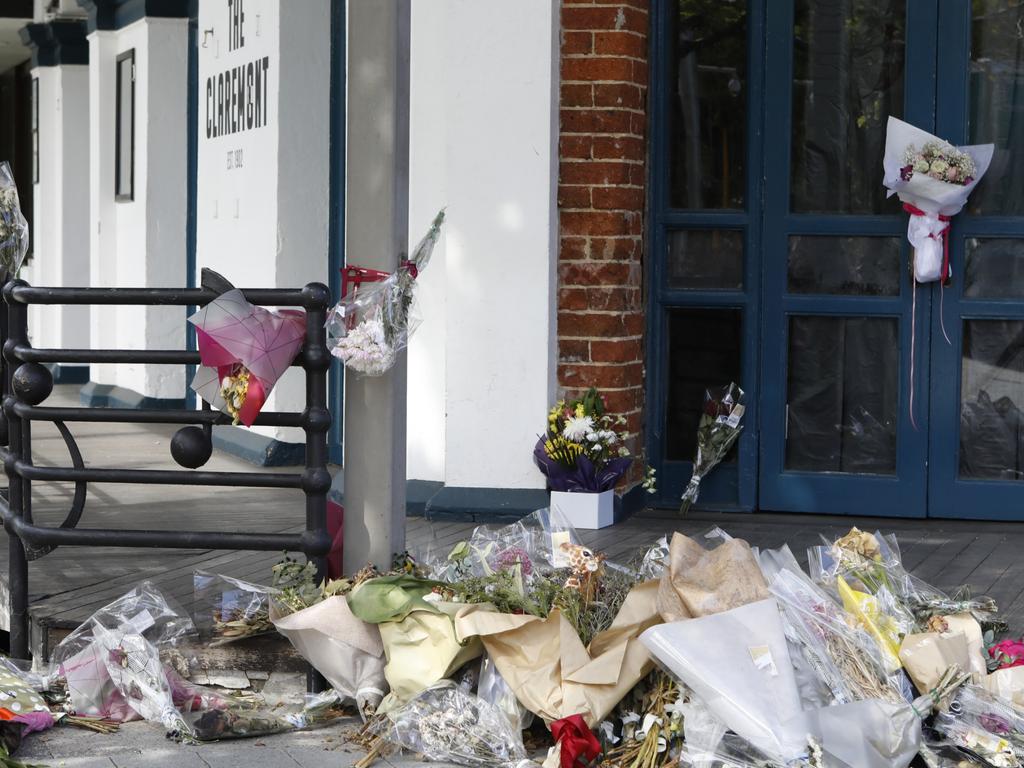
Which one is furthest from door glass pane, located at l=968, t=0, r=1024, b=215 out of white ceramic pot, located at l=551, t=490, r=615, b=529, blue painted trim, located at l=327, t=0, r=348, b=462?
blue painted trim, located at l=327, t=0, r=348, b=462

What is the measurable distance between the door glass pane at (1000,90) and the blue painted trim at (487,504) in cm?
241

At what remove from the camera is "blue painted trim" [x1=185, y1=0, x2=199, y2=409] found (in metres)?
10.7

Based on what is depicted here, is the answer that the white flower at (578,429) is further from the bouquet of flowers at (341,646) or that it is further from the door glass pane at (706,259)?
the bouquet of flowers at (341,646)

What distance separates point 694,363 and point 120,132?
6.29 m

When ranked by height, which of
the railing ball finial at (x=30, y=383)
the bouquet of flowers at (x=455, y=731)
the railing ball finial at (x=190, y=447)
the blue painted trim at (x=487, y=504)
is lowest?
the bouquet of flowers at (x=455, y=731)

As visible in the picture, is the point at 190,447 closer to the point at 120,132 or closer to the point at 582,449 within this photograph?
the point at 582,449

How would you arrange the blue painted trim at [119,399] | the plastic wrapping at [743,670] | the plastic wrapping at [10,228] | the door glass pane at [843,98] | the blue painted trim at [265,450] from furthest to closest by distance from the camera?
the blue painted trim at [119,399], the blue painted trim at [265,450], the door glass pane at [843,98], the plastic wrapping at [10,228], the plastic wrapping at [743,670]

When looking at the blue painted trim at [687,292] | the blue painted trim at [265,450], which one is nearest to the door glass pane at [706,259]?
the blue painted trim at [687,292]

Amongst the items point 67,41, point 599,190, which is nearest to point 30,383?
point 599,190

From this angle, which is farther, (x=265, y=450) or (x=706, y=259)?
(x=265, y=450)

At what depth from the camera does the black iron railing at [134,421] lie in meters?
4.71

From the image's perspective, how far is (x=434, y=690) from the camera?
435cm

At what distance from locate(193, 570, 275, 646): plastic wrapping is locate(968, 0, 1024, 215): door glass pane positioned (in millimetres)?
3787

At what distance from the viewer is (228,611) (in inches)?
190
